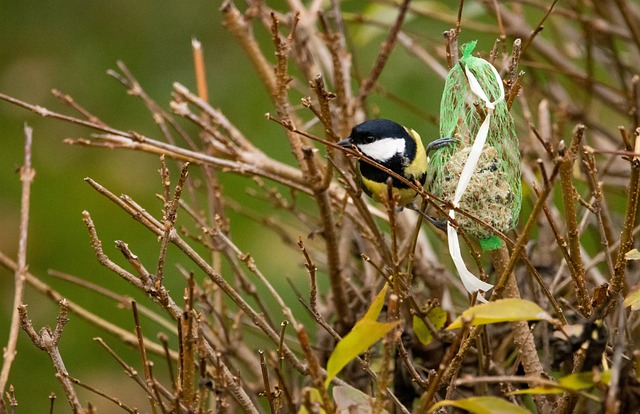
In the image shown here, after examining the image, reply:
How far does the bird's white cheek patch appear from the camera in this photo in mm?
1801

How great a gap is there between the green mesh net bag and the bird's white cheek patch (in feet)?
0.92

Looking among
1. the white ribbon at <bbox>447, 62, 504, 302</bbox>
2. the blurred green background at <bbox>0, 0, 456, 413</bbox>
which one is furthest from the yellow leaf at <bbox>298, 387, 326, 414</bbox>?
the blurred green background at <bbox>0, 0, 456, 413</bbox>

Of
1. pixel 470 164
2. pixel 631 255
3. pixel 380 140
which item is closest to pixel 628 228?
pixel 631 255

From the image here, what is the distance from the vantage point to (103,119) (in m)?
4.31

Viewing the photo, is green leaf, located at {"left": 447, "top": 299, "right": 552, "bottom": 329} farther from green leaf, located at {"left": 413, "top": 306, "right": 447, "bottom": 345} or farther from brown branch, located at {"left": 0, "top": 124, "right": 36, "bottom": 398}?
brown branch, located at {"left": 0, "top": 124, "right": 36, "bottom": 398}

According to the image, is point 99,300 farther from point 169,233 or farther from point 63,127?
point 169,233

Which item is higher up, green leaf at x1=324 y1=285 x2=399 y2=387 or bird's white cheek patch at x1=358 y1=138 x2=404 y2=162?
bird's white cheek patch at x1=358 y1=138 x2=404 y2=162

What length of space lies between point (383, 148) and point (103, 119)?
2767mm

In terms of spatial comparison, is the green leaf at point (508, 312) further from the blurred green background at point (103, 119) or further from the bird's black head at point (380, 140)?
the blurred green background at point (103, 119)

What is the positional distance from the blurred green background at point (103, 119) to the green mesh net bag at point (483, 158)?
143cm

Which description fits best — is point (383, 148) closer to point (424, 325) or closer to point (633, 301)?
point (424, 325)

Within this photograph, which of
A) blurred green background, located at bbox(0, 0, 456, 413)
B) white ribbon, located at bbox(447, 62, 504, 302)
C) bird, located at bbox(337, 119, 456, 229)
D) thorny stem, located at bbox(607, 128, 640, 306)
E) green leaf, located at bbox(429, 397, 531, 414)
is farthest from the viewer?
blurred green background, located at bbox(0, 0, 456, 413)

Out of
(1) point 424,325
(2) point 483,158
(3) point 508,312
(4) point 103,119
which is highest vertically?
(4) point 103,119

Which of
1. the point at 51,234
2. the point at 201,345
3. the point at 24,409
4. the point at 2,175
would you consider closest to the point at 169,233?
the point at 201,345
